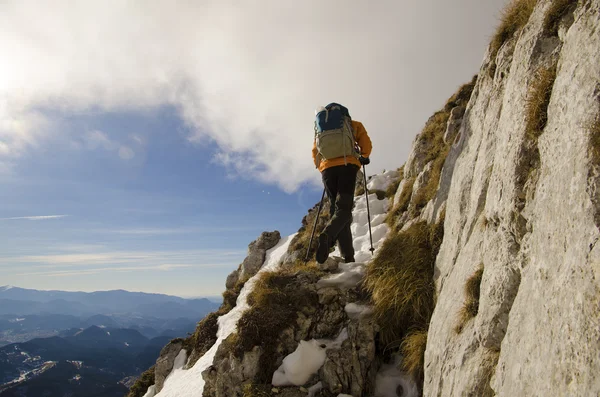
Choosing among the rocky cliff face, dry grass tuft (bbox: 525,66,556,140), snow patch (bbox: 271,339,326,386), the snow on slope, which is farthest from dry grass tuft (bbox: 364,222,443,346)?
dry grass tuft (bbox: 525,66,556,140)

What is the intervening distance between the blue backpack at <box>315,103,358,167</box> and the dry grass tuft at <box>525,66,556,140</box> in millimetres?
5680

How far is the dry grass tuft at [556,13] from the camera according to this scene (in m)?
5.54

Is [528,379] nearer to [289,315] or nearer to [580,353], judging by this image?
[580,353]

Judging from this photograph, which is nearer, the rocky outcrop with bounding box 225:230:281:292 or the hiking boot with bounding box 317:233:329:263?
the hiking boot with bounding box 317:233:329:263

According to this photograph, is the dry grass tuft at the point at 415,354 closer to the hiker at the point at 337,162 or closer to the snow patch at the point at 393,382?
the snow patch at the point at 393,382

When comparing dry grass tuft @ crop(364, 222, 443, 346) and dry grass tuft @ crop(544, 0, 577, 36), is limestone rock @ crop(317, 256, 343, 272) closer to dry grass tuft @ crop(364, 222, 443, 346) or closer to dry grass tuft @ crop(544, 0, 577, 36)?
dry grass tuft @ crop(364, 222, 443, 346)

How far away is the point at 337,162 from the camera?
10727 mm

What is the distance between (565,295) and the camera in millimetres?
3369

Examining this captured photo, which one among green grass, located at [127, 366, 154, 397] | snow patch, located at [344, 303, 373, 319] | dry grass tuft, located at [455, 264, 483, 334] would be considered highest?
dry grass tuft, located at [455, 264, 483, 334]

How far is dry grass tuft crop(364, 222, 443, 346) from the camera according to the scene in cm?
782


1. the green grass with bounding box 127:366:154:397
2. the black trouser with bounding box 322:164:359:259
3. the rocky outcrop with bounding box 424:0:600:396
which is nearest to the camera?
the rocky outcrop with bounding box 424:0:600:396

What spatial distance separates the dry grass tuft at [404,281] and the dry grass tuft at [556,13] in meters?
4.98

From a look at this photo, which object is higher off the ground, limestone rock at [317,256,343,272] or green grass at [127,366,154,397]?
limestone rock at [317,256,343,272]

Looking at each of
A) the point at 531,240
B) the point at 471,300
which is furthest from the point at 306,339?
the point at 531,240
